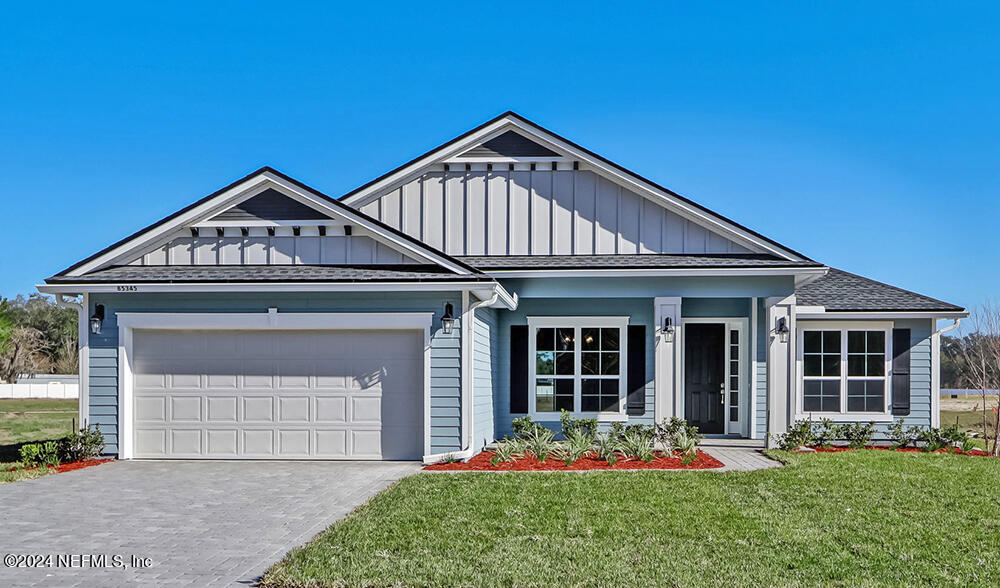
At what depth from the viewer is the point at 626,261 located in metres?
14.2

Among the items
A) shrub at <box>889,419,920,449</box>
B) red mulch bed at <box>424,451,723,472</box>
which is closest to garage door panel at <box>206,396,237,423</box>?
red mulch bed at <box>424,451,723,472</box>

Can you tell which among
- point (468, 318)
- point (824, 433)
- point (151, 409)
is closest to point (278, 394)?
point (151, 409)

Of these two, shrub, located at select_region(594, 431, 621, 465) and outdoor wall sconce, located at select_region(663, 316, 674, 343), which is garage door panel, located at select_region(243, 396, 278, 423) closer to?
shrub, located at select_region(594, 431, 621, 465)

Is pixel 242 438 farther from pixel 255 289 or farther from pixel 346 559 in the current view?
pixel 346 559

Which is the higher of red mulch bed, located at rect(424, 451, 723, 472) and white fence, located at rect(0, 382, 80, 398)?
red mulch bed, located at rect(424, 451, 723, 472)

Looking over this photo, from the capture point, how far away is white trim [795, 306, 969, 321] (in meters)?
15.2

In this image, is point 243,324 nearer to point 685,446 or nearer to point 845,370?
point 685,446

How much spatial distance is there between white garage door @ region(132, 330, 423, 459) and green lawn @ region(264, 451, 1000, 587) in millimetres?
2067

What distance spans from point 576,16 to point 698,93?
312 cm

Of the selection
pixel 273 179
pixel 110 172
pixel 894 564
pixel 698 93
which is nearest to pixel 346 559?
pixel 894 564

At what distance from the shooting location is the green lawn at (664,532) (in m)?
5.76

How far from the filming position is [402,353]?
40.2 ft

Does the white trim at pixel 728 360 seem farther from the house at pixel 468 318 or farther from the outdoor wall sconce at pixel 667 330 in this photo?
the outdoor wall sconce at pixel 667 330

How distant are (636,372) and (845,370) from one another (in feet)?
13.4
